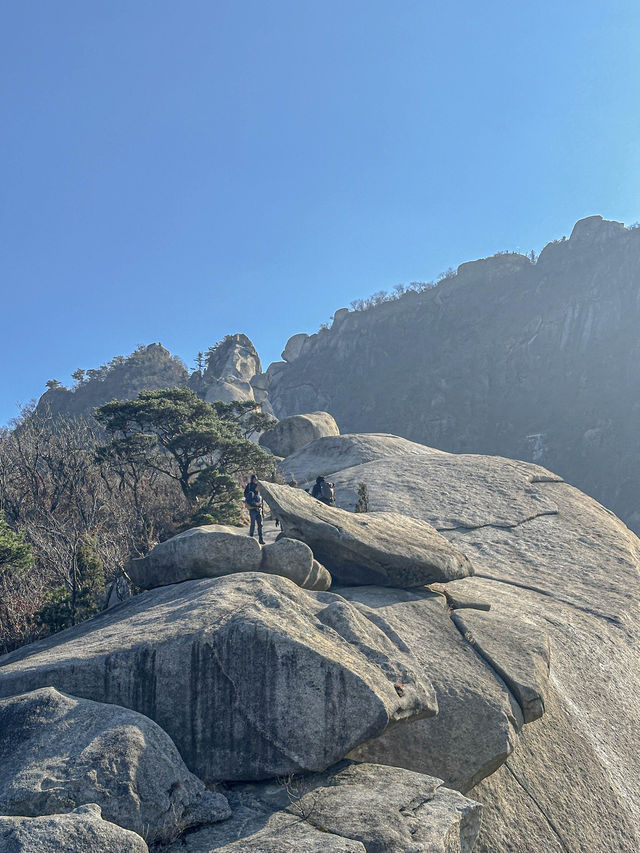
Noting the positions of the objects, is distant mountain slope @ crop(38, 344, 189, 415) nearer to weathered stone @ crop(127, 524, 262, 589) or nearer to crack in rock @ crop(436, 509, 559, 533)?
crack in rock @ crop(436, 509, 559, 533)

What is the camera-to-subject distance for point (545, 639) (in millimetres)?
9445

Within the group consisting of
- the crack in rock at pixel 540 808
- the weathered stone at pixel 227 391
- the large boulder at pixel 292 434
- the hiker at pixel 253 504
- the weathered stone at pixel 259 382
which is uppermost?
the weathered stone at pixel 259 382

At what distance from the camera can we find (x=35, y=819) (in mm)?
4605

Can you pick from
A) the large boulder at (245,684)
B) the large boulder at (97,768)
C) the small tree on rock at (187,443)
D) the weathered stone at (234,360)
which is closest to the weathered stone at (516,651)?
the large boulder at (245,684)

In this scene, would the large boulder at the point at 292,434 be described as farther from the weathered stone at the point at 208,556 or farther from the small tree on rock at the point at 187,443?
the weathered stone at the point at 208,556

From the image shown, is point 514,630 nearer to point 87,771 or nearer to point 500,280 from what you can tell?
point 87,771

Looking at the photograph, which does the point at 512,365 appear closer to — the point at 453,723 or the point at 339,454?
the point at 339,454

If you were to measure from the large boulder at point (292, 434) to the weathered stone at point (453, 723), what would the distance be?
A: 74.5 feet

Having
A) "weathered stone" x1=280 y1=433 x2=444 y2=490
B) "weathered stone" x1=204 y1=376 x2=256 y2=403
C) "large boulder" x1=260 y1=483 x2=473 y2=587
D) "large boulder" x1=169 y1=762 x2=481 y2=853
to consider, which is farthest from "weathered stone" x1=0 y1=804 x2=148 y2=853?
"weathered stone" x1=204 y1=376 x2=256 y2=403

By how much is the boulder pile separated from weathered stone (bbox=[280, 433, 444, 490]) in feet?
31.9

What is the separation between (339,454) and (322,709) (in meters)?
16.9

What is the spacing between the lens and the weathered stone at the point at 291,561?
32.0ft

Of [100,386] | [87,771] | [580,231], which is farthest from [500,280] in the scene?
[87,771]

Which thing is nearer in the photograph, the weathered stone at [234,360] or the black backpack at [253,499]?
the black backpack at [253,499]
